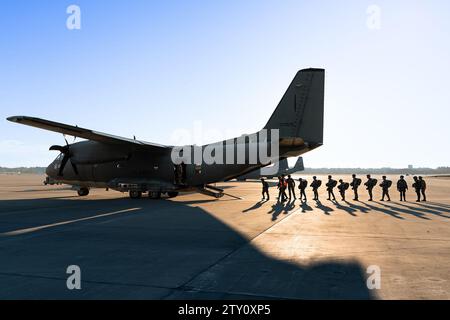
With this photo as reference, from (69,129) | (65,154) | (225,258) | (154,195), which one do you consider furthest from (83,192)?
(225,258)

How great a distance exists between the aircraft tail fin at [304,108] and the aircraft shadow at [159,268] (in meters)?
10.4

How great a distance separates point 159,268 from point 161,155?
17266 millimetres

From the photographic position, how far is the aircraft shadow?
523 centimetres

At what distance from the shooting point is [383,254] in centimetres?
779

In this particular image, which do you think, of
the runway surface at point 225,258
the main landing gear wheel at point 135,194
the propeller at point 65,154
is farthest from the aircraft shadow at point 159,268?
the propeller at point 65,154

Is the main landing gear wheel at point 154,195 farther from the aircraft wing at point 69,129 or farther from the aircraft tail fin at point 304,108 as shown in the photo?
the aircraft tail fin at point 304,108

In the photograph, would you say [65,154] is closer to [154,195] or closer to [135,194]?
[135,194]

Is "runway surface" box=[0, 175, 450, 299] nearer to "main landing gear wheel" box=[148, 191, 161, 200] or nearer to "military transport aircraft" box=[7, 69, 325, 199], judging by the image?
"military transport aircraft" box=[7, 69, 325, 199]

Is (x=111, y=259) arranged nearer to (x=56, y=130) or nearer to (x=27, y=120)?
(x=27, y=120)

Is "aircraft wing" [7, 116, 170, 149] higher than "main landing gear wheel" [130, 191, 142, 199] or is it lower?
higher

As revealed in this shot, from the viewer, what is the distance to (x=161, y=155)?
23.4 metres

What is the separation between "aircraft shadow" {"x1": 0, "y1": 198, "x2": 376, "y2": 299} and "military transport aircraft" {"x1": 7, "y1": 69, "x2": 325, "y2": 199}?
10.1 metres

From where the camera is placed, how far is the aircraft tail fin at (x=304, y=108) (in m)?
19.6

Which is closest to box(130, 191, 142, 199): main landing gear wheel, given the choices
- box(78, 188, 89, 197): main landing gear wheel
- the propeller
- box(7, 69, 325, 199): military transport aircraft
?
box(7, 69, 325, 199): military transport aircraft
